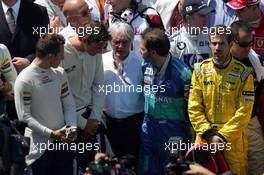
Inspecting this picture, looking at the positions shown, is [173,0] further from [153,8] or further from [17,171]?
[17,171]

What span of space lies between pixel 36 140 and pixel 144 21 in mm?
1914

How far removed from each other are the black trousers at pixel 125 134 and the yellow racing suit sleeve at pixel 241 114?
0.99 metres

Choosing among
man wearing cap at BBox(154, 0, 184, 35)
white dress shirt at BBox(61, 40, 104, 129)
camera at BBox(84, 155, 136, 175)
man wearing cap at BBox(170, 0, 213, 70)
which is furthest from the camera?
man wearing cap at BBox(154, 0, 184, 35)

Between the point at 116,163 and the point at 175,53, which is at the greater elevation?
the point at 175,53

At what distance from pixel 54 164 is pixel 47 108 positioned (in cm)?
54

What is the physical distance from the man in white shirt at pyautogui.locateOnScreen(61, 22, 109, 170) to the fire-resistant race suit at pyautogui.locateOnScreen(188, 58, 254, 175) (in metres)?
0.98

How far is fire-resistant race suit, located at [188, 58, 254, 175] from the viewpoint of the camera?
297 inches

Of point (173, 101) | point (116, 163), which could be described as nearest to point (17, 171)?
point (116, 163)

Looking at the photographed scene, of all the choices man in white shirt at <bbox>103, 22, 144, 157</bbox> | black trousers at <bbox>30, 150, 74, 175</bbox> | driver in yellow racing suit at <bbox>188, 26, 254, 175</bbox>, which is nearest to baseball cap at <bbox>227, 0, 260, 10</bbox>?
driver in yellow racing suit at <bbox>188, 26, 254, 175</bbox>

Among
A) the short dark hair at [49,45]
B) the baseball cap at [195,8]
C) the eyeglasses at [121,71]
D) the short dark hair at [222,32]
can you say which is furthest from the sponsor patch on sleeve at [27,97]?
the baseball cap at [195,8]

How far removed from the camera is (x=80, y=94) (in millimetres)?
8086

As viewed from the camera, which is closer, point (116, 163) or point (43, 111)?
point (116, 163)
